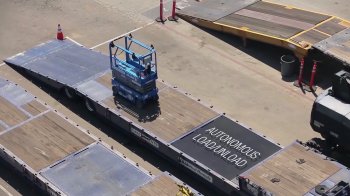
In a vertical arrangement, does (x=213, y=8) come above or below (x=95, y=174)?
above

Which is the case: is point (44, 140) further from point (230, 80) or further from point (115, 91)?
point (230, 80)

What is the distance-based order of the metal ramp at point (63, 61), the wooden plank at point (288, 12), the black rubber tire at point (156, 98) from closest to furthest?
the black rubber tire at point (156, 98) < the metal ramp at point (63, 61) < the wooden plank at point (288, 12)

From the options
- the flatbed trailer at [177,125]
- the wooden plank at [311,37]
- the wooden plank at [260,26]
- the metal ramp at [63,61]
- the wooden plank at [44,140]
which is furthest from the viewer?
the wooden plank at [260,26]

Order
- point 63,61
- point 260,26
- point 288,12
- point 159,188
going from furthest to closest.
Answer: point 288,12 < point 260,26 < point 63,61 < point 159,188

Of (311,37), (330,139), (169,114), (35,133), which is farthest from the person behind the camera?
(311,37)

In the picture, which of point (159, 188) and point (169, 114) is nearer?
point (159, 188)

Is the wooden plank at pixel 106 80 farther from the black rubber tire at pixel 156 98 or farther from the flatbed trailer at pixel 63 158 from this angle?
the flatbed trailer at pixel 63 158

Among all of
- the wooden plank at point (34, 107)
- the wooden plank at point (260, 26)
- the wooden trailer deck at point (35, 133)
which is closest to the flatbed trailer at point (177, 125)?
the wooden plank at point (34, 107)

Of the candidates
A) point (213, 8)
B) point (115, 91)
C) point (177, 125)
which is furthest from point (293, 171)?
point (213, 8)

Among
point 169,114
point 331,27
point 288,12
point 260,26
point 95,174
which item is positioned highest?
point 331,27
